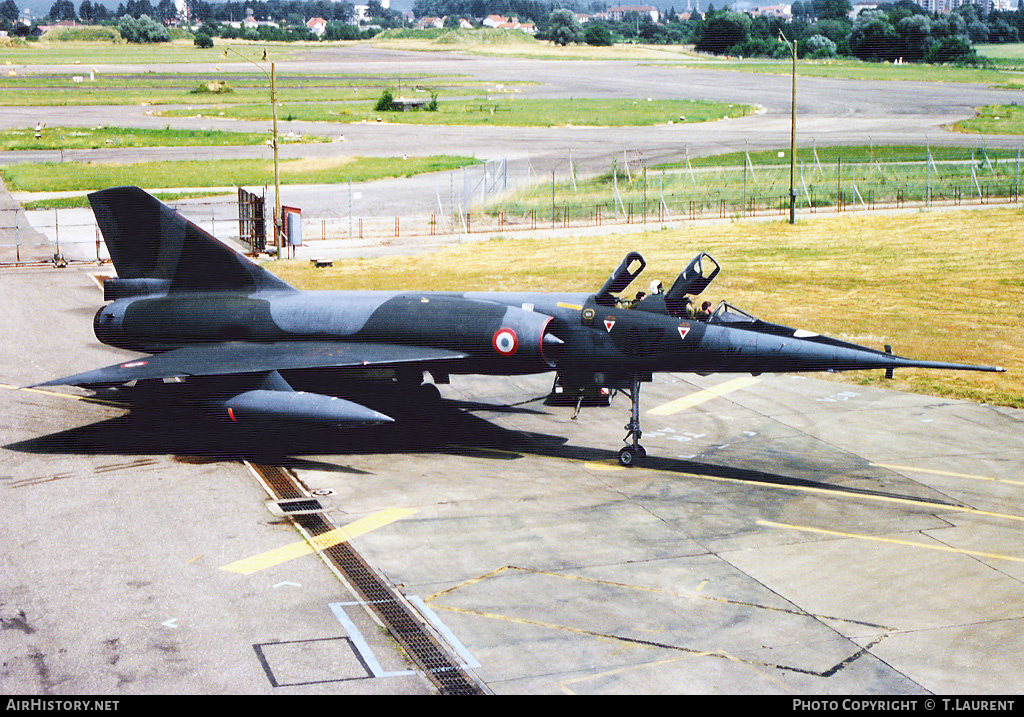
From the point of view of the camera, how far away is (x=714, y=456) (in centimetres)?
2298

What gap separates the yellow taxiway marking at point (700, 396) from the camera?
1048 inches

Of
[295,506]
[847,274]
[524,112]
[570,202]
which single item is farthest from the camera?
[524,112]

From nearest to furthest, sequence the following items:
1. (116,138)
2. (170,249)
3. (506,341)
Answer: (506,341), (170,249), (116,138)

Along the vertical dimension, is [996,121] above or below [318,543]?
above

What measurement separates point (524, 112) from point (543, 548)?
4133 inches

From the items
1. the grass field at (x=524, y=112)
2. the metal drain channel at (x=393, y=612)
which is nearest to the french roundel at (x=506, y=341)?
the metal drain channel at (x=393, y=612)

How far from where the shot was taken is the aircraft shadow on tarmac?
73.1 ft

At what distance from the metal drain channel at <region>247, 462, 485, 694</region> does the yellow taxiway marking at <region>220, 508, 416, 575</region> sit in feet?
0.70

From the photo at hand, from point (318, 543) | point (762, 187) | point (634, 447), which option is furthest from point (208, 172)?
point (318, 543)

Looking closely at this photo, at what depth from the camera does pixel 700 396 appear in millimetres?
27891

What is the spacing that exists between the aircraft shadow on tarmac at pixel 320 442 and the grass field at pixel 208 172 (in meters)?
46.2

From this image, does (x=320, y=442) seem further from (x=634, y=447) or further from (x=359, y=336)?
(x=634, y=447)

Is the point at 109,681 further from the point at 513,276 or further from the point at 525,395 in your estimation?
the point at 513,276

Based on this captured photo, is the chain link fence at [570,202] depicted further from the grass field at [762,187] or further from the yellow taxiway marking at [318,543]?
the yellow taxiway marking at [318,543]
